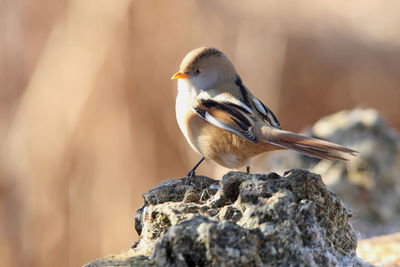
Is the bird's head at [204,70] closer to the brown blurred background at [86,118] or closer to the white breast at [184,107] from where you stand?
the white breast at [184,107]

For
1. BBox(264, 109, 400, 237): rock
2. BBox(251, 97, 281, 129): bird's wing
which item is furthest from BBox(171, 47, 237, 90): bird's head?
BBox(264, 109, 400, 237): rock

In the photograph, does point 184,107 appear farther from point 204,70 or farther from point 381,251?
point 381,251

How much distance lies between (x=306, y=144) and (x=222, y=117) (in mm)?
657

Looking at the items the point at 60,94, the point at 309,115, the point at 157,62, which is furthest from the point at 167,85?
the point at 309,115

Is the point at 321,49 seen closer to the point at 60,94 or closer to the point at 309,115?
the point at 309,115

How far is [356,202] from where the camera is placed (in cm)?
430

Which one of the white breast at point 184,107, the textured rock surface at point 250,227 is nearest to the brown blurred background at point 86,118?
the white breast at point 184,107

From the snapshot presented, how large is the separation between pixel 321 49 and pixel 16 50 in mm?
5905

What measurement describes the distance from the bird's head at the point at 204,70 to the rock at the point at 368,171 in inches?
55.4

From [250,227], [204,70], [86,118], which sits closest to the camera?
[250,227]

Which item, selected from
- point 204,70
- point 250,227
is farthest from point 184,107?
Result: point 250,227

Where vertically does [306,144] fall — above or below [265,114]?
below

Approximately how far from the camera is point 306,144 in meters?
2.55

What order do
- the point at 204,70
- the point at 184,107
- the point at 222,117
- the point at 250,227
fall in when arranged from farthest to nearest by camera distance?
the point at 204,70, the point at 184,107, the point at 222,117, the point at 250,227
